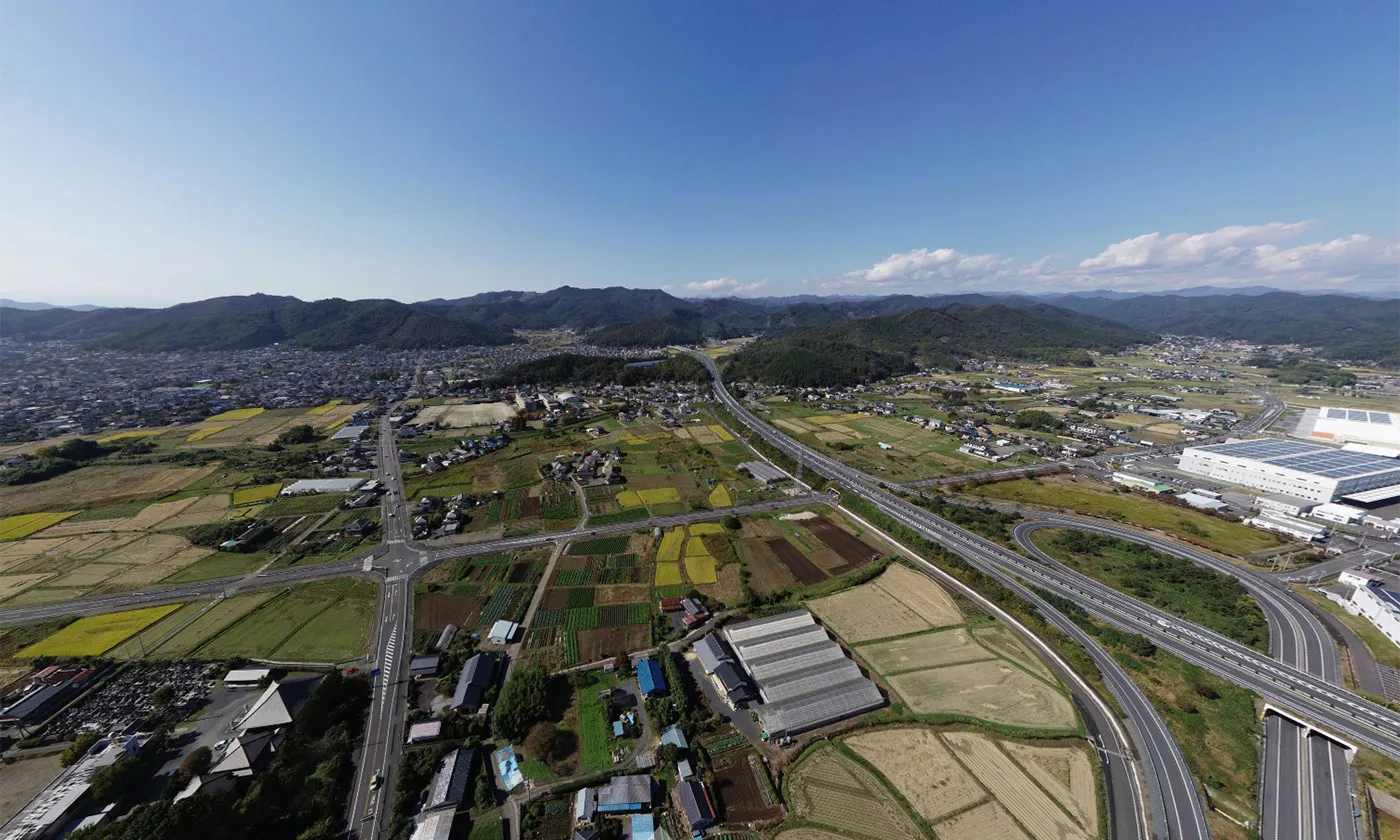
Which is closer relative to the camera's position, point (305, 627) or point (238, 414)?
point (305, 627)

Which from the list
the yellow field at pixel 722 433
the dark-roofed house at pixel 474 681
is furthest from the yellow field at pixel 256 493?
the yellow field at pixel 722 433

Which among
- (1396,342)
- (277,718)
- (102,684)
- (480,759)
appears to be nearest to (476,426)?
(102,684)

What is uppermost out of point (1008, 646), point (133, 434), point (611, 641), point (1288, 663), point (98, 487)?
point (133, 434)

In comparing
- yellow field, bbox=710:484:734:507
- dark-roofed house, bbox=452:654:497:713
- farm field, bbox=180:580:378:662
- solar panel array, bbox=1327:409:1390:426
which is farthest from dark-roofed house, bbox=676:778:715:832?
solar panel array, bbox=1327:409:1390:426

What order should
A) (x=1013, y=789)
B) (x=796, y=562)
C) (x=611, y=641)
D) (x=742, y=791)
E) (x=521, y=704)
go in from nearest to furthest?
1. (x=742, y=791)
2. (x=1013, y=789)
3. (x=521, y=704)
4. (x=611, y=641)
5. (x=796, y=562)

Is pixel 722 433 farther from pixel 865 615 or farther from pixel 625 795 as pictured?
pixel 625 795

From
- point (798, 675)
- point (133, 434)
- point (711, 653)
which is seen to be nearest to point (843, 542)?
point (798, 675)
